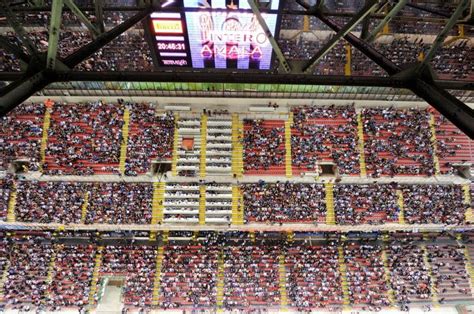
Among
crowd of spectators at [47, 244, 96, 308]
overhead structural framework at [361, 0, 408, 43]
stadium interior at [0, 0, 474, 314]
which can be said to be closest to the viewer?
overhead structural framework at [361, 0, 408, 43]

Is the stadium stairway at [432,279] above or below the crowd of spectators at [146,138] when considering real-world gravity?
below

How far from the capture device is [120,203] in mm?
25703

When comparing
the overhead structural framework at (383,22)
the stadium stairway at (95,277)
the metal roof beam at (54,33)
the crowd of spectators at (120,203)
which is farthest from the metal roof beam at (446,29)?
the stadium stairway at (95,277)

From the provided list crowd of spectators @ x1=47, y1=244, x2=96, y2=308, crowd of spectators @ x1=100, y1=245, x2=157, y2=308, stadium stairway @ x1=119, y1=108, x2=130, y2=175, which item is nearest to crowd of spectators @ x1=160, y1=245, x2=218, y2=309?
crowd of spectators @ x1=100, y1=245, x2=157, y2=308

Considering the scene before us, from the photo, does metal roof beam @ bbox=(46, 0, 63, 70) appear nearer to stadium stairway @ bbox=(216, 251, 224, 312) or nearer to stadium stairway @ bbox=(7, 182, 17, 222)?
stadium stairway @ bbox=(216, 251, 224, 312)

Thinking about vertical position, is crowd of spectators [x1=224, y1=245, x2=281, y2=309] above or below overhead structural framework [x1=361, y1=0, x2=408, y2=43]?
below

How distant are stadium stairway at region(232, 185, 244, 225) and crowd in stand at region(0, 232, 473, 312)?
1451 millimetres

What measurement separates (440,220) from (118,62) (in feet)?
82.7

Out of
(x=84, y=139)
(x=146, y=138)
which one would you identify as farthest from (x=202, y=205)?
(x=84, y=139)

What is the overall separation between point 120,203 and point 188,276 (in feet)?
22.8

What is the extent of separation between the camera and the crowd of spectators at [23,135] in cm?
2588

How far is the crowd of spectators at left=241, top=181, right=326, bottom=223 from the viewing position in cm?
2572

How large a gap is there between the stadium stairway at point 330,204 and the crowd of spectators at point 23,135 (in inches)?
810

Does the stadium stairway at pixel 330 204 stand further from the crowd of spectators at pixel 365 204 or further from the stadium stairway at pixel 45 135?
the stadium stairway at pixel 45 135
